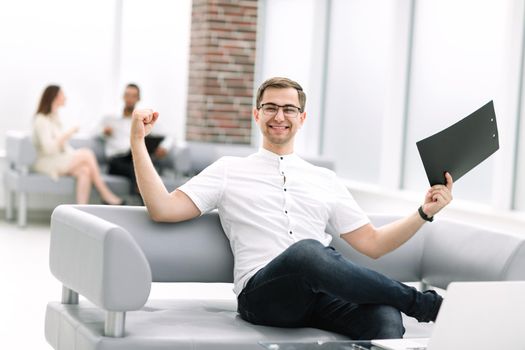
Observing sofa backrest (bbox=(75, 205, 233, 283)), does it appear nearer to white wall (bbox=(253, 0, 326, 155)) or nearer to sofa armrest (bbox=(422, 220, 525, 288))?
sofa armrest (bbox=(422, 220, 525, 288))

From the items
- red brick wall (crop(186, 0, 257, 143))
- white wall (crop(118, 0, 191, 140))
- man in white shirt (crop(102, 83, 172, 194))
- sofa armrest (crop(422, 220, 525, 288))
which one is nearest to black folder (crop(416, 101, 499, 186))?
sofa armrest (crop(422, 220, 525, 288))

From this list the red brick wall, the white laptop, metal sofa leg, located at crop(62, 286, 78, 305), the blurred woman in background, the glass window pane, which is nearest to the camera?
the white laptop

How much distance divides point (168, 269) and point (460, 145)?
122 centimetres

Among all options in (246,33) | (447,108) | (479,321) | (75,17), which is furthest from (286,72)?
(479,321)

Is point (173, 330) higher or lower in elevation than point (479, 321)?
lower

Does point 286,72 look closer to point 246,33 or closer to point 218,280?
point 246,33

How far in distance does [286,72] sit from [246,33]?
0.60 meters

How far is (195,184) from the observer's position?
381 centimetres

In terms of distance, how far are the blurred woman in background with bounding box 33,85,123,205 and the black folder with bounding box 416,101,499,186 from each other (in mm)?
6391

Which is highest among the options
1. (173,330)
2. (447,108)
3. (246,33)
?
(246,33)

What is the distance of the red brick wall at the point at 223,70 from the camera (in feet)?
34.2

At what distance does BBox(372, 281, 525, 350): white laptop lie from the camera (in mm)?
2477

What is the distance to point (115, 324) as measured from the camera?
3311 mm

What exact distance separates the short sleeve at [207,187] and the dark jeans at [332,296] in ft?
1.28
